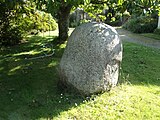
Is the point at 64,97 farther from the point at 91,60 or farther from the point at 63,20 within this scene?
the point at 63,20

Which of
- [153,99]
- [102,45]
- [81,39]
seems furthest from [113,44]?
[153,99]

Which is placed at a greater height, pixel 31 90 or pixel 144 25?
pixel 144 25

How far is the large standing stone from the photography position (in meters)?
6.49

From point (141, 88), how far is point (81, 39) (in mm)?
2018

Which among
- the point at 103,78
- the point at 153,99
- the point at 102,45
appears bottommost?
the point at 153,99

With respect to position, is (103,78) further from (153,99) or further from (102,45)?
(153,99)

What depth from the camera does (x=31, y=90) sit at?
6945 millimetres

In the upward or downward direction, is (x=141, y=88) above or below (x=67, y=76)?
below

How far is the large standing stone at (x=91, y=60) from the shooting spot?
21.3 feet

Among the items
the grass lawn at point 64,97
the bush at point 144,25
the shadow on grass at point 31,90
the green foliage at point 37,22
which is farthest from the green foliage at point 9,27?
the bush at point 144,25

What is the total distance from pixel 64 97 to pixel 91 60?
100cm

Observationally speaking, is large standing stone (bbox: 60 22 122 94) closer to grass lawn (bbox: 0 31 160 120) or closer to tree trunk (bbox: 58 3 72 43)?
grass lawn (bbox: 0 31 160 120)

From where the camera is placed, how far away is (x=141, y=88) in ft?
24.2

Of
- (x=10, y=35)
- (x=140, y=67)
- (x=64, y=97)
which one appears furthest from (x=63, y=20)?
(x=64, y=97)
